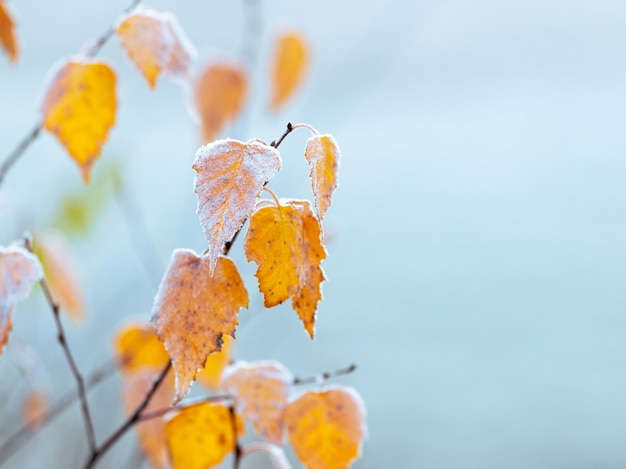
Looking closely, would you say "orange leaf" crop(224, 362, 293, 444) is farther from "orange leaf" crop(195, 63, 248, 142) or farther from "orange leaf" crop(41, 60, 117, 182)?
"orange leaf" crop(195, 63, 248, 142)

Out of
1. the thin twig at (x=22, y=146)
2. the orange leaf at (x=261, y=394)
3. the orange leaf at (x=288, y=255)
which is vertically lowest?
the orange leaf at (x=261, y=394)

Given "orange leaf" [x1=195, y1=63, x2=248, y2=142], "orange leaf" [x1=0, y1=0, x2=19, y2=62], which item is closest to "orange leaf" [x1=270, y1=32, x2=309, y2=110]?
"orange leaf" [x1=195, y1=63, x2=248, y2=142]

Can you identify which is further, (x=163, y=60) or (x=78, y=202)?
(x=78, y=202)

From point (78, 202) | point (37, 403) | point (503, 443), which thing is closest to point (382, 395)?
point (503, 443)

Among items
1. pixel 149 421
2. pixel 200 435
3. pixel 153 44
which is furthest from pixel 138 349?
pixel 153 44

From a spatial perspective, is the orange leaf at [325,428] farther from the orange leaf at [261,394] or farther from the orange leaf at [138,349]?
the orange leaf at [138,349]

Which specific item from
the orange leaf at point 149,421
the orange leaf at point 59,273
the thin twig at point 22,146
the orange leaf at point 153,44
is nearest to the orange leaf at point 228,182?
the orange leaf at point 153,44

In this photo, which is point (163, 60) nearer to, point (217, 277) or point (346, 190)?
point (217, 277)

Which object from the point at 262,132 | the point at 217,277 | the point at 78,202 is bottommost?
the point at 262,132
